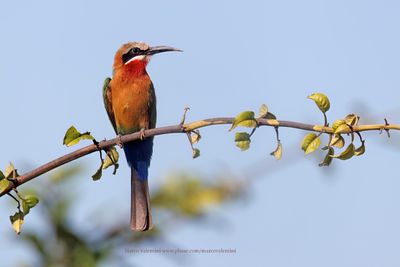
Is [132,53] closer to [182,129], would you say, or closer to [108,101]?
[108,101]

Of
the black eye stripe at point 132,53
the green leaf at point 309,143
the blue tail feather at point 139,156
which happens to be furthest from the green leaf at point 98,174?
the black eye stripe at point 132,53

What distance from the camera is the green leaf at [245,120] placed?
2.40 metres

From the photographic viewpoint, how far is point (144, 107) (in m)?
5.80

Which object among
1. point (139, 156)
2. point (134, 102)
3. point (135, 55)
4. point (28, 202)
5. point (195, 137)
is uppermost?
point (135, 55)

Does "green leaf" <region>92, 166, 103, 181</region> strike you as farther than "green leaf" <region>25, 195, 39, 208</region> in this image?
Yes

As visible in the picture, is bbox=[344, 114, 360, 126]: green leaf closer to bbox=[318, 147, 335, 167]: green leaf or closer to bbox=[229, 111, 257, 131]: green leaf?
bbox=[318, 147, 335, 167]: green leaf

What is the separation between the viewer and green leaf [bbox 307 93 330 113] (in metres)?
2.54

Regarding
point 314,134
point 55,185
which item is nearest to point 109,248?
point 55,185

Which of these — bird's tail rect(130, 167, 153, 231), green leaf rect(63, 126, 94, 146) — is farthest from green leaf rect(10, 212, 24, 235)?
bird's tail rect(130, 167, 153, 231)

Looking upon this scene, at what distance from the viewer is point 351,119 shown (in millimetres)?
2383

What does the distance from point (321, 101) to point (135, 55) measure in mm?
3918

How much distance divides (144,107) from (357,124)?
3.55m

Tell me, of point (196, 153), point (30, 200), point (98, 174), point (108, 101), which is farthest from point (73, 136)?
point (108, 101)

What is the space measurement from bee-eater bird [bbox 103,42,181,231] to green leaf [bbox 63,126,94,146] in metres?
2.41
